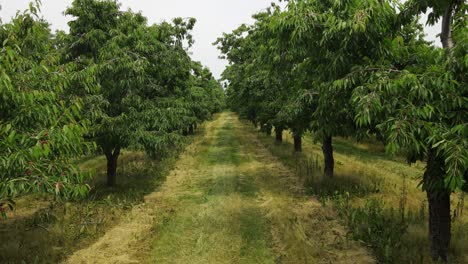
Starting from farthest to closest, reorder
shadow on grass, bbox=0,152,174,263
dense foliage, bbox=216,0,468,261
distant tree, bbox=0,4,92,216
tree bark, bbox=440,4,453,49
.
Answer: shadow on grass, bbox=0,152,174,263 < tree bark, bbox=440,4,453,49 < dense foliage, bbox=216,0,468,261 < distant tree, bbox=0,4,92,216

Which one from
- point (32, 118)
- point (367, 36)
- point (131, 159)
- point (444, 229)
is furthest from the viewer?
point (131, 159)

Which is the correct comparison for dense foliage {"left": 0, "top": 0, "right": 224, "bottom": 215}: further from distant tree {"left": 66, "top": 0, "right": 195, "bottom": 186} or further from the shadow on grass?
the shadow on grass

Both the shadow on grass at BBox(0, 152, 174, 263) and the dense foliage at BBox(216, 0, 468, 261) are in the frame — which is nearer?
the dense foliage at BBox(216, 0, 468, 261)

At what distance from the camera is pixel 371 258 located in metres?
8.68

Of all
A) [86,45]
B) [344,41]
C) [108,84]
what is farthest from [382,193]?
[86,45]

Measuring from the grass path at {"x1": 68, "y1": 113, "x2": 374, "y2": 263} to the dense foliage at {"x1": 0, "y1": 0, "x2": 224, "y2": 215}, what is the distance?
225cm

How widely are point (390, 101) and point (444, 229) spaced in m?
4.00

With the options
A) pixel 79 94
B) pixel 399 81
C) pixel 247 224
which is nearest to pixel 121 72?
pixel 79 94

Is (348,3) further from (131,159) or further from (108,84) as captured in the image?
(131,159)

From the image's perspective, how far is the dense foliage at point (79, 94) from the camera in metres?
5.56

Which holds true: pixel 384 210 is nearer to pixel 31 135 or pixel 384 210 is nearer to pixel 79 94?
pixel 31 135

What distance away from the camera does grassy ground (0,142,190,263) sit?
9086mm

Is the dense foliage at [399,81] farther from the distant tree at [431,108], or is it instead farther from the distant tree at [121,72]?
the distant tree at [121,72]

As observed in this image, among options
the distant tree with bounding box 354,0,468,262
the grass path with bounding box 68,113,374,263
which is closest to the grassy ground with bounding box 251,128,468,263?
the grass path with bounding box 68,113,374,263
